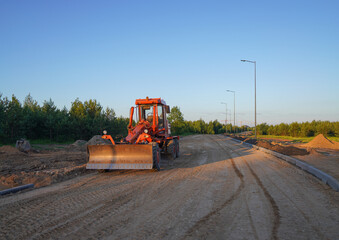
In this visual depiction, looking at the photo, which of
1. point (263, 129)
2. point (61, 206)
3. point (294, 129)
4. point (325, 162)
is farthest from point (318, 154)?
point (263, 129)

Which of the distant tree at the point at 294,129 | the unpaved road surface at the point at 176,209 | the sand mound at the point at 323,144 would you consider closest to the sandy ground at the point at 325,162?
the unpaved road surface at the point at 176,209

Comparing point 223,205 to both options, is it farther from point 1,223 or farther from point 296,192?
point 1,223

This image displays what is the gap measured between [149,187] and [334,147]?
19698mm

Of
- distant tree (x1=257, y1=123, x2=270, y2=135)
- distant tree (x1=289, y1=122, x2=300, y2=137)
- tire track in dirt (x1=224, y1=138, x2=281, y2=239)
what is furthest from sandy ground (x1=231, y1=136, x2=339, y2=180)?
distant tree (x1=257, y1=123, x2=270, y2=135)

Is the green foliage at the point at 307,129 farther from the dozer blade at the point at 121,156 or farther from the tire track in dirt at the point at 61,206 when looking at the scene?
the tire track in dirt at the point at 61,206

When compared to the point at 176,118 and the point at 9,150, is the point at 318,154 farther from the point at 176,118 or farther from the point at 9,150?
the point at 176,118

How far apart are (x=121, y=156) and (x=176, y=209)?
4730 mm

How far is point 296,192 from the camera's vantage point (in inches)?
251

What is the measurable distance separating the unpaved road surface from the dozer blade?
3.35 feet

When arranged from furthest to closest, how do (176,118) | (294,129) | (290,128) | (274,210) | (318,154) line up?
(290,128), (294,129), (176,118), (318,154), (274,210)

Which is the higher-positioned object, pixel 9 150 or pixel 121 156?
pixel 121 156

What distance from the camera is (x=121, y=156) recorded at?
9.37 meters

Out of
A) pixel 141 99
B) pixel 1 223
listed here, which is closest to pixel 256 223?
pixel 1 223

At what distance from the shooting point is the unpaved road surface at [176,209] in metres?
3.96
